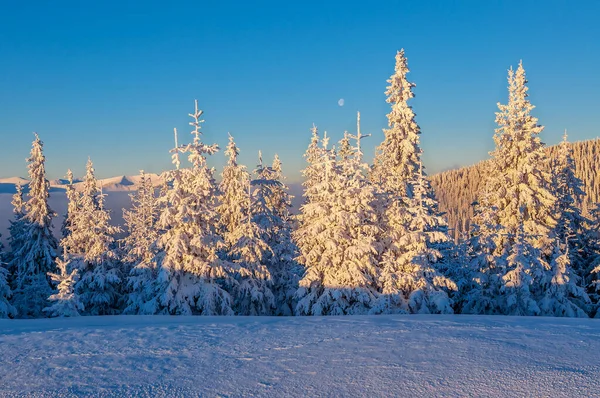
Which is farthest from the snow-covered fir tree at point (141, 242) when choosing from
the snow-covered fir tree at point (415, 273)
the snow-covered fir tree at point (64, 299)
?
the snow-covered fir tree at point (415, 273)

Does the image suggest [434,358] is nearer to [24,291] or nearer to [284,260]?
[284,260]

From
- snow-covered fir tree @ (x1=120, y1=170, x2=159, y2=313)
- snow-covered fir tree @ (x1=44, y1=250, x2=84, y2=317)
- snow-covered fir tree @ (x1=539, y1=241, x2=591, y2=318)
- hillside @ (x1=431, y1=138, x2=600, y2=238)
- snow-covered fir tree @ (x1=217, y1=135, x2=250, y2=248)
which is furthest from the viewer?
hillside @ (x1=431, y1=138, x2=600, y2=238)

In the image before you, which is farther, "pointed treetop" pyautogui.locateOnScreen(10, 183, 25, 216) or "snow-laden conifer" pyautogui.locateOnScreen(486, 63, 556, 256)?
"pointed treetop" pyautogui.locateOnScreen(10, 183, 25, 216)

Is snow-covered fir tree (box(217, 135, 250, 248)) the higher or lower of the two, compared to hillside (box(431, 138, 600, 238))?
lower

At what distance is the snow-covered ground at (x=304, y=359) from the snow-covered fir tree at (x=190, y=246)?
1182cm

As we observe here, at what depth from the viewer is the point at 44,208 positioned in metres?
33.6

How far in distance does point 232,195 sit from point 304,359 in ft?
71.9

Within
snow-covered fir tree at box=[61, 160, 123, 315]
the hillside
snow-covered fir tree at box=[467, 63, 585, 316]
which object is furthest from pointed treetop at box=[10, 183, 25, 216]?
the hillside

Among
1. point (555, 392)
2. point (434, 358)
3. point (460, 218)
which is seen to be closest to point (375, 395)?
point (434, 358)

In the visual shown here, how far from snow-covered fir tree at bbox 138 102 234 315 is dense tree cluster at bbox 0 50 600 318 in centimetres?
7

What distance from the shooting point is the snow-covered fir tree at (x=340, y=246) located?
2020cm

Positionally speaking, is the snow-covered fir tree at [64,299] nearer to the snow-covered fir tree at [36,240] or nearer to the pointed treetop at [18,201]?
the snow-covered fir tree at [36,240]

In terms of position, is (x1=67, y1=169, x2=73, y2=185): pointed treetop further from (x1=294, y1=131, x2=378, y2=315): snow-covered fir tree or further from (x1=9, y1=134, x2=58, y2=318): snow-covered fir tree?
(x1=294, y1=131, x2=378, y2=315): snow-covered fir tree

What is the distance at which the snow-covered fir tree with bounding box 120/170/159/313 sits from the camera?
23.2 m
